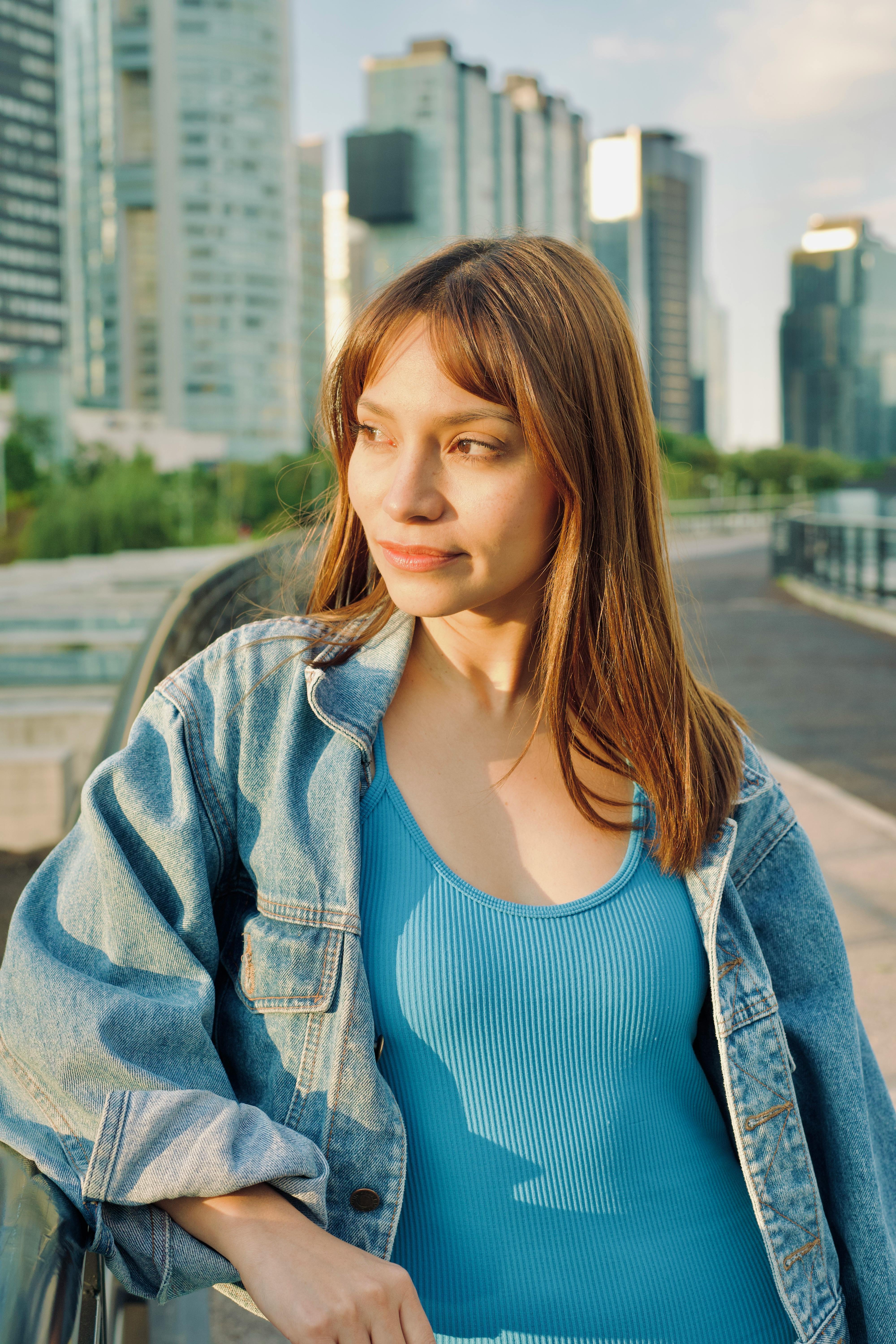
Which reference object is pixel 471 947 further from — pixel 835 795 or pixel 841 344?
pixel 841 344

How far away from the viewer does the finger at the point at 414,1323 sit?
1.12 m

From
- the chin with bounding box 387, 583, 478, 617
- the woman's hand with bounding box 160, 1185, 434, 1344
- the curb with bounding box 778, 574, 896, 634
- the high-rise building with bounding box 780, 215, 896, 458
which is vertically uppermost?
the high-rise building with bounding box 780, 215, 896, 458

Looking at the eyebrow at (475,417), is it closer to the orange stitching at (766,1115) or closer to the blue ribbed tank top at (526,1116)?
the blue ribbed tank top at (526,1116)

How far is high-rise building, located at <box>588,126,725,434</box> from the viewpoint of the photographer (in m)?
137

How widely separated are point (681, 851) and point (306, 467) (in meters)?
1.10

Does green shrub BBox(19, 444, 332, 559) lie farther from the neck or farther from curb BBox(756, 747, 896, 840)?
the neck

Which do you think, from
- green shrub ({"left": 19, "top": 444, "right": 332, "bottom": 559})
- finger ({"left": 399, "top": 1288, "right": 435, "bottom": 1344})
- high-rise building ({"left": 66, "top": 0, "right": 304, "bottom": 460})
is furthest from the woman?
high-rise building ({"left": 66, "top": 0, "right": 304, "bottom": 460})

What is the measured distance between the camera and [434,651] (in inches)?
66.4

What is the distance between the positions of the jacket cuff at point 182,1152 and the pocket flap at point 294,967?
16 centimetres

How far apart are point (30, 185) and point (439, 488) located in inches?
4504

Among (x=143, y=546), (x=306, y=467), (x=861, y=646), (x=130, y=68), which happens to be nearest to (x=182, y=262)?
(x=130, y=68)

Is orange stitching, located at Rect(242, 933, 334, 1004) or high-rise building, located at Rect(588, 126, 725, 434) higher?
high-rise building, located at Rect(588, 126, 725, 434)

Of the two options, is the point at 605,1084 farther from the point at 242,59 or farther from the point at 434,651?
the point at 242,59

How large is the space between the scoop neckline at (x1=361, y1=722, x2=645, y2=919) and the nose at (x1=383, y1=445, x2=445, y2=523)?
275mm
